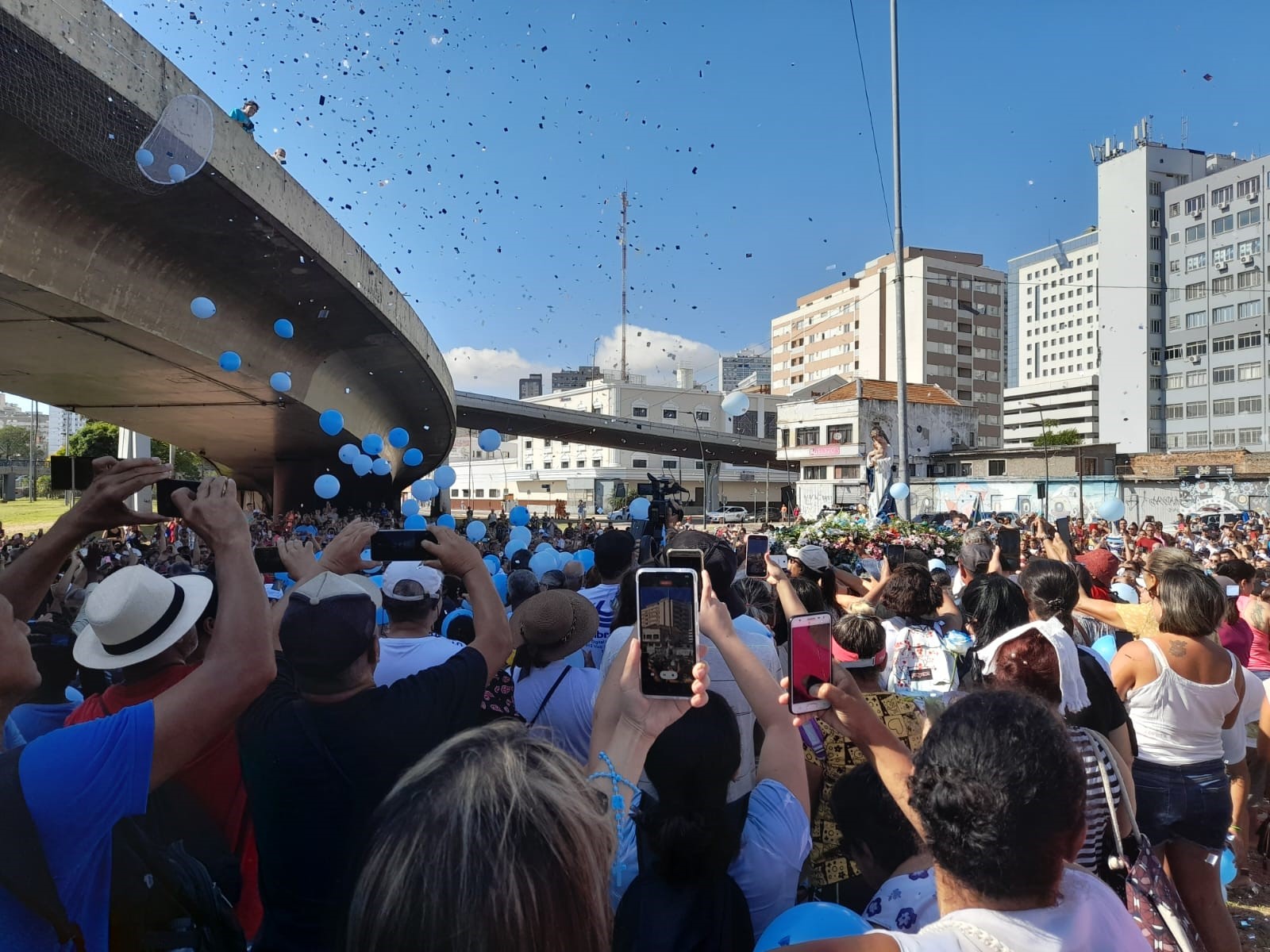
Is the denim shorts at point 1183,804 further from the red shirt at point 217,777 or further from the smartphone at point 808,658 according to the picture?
the red shirt at point 217,777

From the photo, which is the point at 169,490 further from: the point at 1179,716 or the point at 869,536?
the point at 869,536

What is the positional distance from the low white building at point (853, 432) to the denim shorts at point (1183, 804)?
44533mm

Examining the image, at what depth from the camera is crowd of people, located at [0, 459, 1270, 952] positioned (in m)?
1.16

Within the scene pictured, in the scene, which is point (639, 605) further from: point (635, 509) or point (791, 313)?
point (791, 313)

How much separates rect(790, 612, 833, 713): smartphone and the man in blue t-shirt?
3.74 ft

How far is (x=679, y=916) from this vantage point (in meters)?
1.63

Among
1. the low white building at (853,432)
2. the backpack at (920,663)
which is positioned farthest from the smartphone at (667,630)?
the low white building at (853,432)

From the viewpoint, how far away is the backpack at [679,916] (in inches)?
63.2

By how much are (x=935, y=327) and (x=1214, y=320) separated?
64.9ft

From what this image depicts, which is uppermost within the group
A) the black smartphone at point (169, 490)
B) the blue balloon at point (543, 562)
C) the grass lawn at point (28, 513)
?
the black smartphone at point (169, 490)

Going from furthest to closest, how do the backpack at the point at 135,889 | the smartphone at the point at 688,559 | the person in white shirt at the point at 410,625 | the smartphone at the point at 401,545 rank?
the person in white shirt at the point at 410,625, the smartphone at the point at 401,545, the smartphone at the point at 688,559, the backpack at the point at 135,889

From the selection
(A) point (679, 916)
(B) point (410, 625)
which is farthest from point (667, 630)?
(B) point (410, 625)

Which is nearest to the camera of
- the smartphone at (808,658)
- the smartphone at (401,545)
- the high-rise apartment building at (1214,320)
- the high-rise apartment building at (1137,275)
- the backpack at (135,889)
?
the backpack at (135,889)

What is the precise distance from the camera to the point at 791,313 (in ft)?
289
